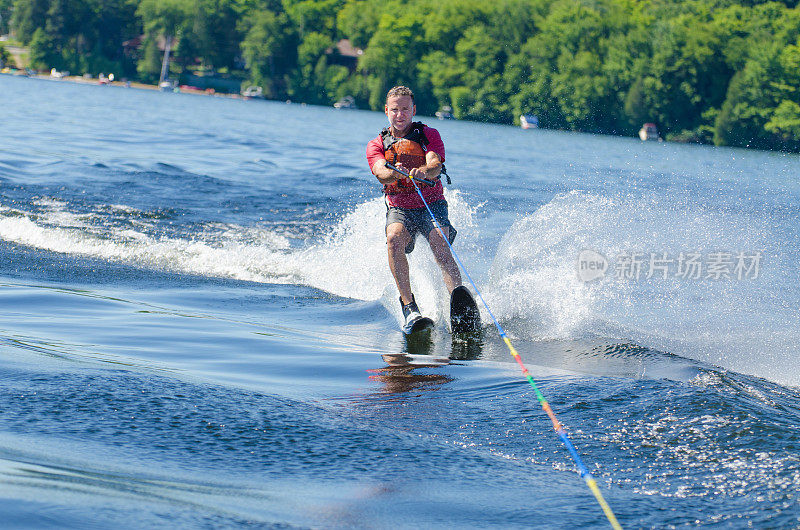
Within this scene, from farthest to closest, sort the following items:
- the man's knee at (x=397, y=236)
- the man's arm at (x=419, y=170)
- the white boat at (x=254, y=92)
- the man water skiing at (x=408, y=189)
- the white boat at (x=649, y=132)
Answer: the white boat at (x=254, y=92)
the white boat at (x=649, y=132)
the man's knee at (x=397, y=236)
the man water skiing at (x=408, y=189)
the man's arm at (x=419, y=170)

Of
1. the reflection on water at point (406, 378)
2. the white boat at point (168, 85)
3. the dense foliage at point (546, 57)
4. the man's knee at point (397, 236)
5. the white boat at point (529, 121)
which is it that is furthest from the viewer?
the white boat at point (168, 85)

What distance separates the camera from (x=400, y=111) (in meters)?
6.24

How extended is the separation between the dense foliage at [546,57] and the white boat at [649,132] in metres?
0.68

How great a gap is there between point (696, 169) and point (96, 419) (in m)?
25.3

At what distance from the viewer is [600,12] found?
6272 cm

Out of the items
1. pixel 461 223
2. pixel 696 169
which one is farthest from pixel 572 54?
pixel 461 223

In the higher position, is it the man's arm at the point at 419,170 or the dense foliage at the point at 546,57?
the dense foliage at the point at 546,57

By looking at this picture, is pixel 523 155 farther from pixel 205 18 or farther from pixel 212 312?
pixel 205 18

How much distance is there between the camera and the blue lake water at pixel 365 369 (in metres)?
3.03

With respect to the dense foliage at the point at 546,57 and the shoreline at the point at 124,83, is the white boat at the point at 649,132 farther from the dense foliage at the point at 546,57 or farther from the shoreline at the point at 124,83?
the shoreline at the point at 124,83

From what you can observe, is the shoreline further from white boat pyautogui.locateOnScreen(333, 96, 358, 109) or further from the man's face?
the man's face

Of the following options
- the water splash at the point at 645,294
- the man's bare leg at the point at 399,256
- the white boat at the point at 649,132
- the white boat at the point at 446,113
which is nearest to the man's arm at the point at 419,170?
the man's bare leg at the point at 399,256

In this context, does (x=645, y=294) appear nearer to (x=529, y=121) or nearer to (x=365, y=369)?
(x=365, y=369)

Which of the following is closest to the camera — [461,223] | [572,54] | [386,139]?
[386,139]
